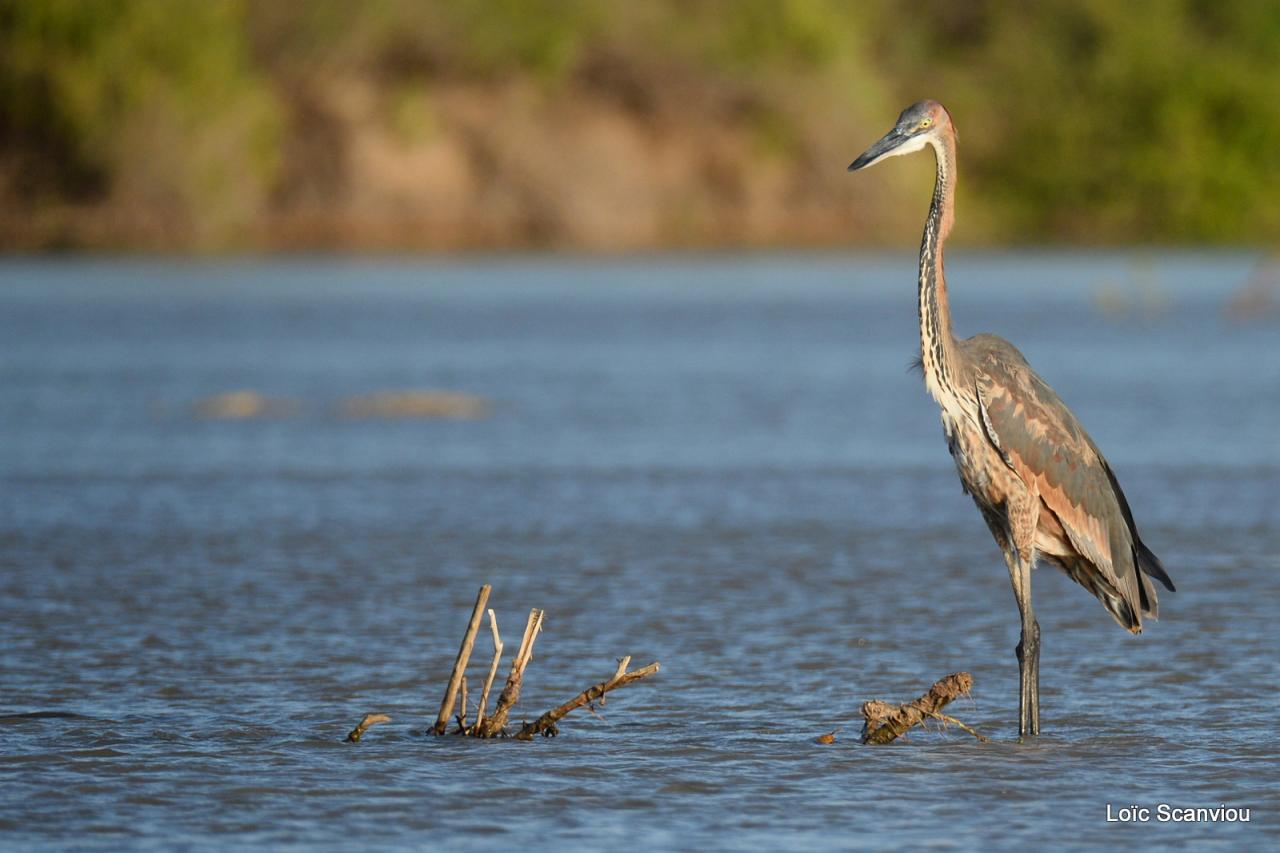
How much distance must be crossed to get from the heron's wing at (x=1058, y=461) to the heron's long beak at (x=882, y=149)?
0.78 meters

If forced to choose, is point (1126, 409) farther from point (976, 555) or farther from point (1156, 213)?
point (1156, 213)

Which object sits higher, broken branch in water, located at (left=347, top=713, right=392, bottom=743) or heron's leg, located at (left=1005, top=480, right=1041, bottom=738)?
heron's leg, located at (left=1005, top=480, right=1041, bottom=738)

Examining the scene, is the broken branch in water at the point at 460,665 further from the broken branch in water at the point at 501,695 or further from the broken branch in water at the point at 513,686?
the broken branch in water at the point at 513,686

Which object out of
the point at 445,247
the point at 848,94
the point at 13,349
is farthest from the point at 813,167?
the point at 13,349

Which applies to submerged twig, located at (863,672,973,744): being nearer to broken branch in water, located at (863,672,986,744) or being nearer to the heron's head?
broken branch in water, located at (863,672,986,744)

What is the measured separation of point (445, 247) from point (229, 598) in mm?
45136

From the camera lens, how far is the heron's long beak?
8.36 metres

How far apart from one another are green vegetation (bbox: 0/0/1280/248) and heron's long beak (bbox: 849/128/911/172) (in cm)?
4280

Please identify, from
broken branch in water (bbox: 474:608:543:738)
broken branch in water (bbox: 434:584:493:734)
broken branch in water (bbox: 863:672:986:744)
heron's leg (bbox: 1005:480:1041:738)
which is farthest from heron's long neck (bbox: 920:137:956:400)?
broken branch in water (bbox: 434:584:493:734)

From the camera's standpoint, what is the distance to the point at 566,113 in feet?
185

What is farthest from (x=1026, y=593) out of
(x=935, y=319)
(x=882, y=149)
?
(x=882, y=149)

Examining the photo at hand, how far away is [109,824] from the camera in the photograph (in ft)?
23.4

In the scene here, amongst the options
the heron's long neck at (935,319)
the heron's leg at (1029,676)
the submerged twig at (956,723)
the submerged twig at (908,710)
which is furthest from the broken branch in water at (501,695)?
the heron's long neck at (935,319)

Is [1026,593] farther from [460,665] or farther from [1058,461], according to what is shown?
[460,665]
